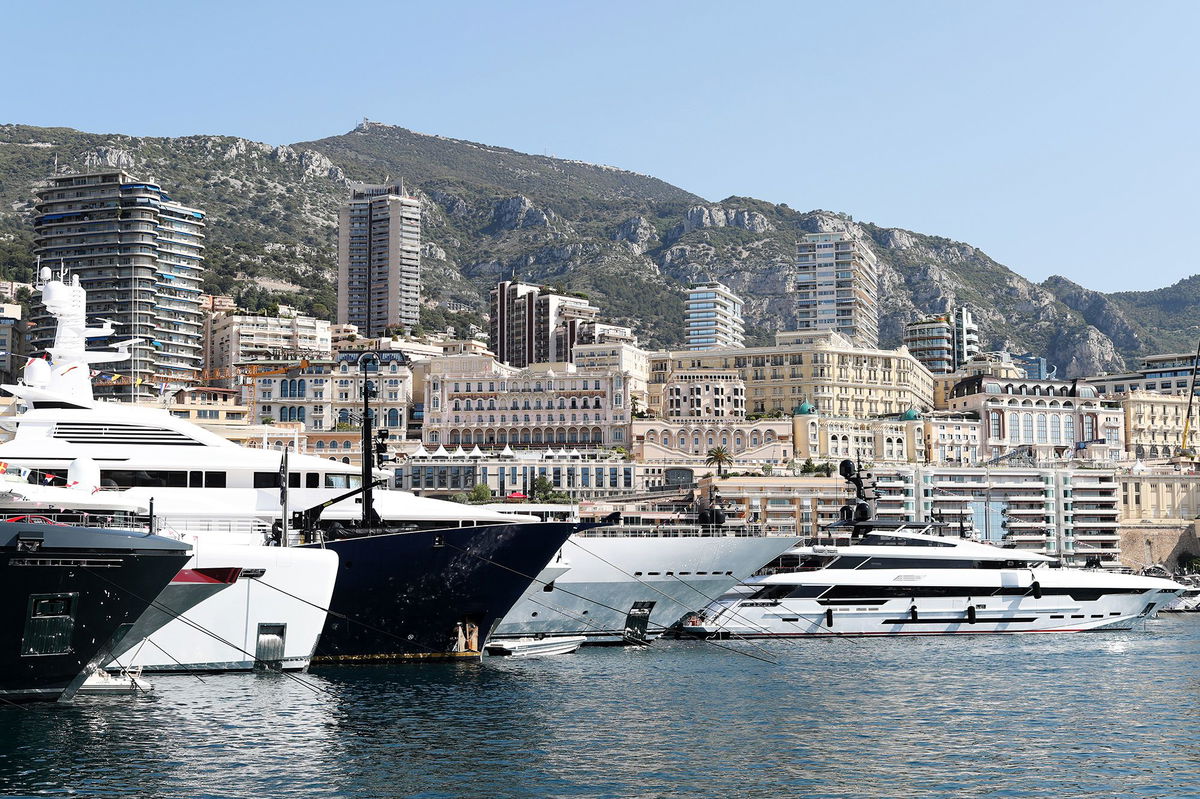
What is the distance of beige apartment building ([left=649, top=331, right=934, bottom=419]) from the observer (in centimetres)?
18550

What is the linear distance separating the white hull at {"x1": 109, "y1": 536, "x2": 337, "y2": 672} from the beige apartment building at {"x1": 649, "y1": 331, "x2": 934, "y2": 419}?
140 meters

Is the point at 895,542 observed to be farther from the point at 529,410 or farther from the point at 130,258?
the point at 130,258

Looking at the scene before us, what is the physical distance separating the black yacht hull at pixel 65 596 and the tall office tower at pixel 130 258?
472 ft

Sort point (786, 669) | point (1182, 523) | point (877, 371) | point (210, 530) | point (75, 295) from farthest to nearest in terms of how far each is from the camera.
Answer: point (877, 371) → point (1182, 523) → point (75, 295) → point (786, 669) → point (210, 530)

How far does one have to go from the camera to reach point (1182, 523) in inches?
5531

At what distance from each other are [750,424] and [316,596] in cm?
12163

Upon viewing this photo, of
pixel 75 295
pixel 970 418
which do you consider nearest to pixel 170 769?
pixel 75 295

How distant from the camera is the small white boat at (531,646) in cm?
5169

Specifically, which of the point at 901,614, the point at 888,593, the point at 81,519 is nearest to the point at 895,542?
the point at 888,593

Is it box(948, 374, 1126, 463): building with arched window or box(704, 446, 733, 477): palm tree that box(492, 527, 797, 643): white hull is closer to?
box(704, 446, 733, 477): palm tree

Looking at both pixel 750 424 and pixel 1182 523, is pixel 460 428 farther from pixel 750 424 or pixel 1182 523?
pixel 1182 523

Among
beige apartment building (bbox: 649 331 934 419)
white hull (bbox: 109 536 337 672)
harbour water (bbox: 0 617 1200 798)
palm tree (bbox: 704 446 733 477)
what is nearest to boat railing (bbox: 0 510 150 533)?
white hull (bbox: 109 536 337 672)

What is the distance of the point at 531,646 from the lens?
52.6m

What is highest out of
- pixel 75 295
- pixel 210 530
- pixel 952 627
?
pixel 75 295
